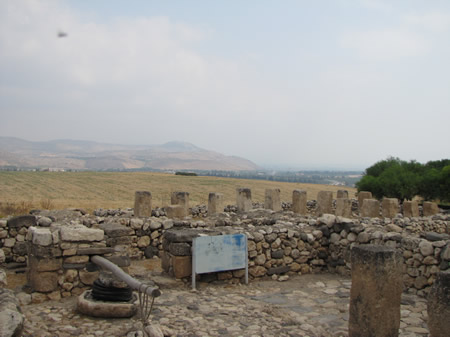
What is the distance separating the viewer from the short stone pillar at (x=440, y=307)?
4.62m

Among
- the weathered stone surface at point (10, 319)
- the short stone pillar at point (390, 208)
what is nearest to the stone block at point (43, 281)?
the weathered stone surface at point (10, 319)

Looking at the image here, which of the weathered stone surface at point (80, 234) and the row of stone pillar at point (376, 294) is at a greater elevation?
the weathered stone surface at point (80, 234)

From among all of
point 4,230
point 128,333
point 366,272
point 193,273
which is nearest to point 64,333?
point 128,333

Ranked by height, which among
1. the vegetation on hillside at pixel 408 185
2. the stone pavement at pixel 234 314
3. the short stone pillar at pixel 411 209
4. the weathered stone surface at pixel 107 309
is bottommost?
the stone pavement at pixel 234 314

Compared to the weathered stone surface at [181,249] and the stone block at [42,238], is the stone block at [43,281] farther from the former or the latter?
the weathered stone surface at [181,249]

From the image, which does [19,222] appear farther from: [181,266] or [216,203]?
[216,203]

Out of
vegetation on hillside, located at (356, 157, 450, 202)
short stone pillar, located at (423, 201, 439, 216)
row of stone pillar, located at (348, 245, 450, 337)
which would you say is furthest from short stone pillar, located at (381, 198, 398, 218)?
row of stone pillar, located at (348, 245, 450, 337)

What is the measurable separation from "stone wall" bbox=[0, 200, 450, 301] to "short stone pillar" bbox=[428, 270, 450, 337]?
241cm

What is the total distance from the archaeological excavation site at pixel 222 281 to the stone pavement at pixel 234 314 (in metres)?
0.02

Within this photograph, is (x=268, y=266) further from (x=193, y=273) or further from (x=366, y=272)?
(x=366, y=272)

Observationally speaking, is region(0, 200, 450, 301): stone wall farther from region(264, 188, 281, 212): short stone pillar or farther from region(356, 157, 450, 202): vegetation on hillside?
region(356, 157, 450, 202): vegetation on hillside

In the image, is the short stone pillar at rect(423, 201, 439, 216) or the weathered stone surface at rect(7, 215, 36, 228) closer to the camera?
the weathered stone surface at rect(7, 215, 36, 228)

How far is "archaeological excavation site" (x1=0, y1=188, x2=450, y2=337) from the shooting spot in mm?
5074

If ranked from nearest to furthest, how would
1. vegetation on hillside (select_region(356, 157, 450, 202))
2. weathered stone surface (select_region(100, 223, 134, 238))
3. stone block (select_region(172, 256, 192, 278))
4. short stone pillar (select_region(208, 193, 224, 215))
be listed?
weathered stone surface (select_region(100, 223, 134, 238))
stone block (select_region(172, 256, 192, 278))
short stone pillar (select_region(208, 193, 224, 215))
vegetation on hillside (select_region(356, 157, 450, 202))
